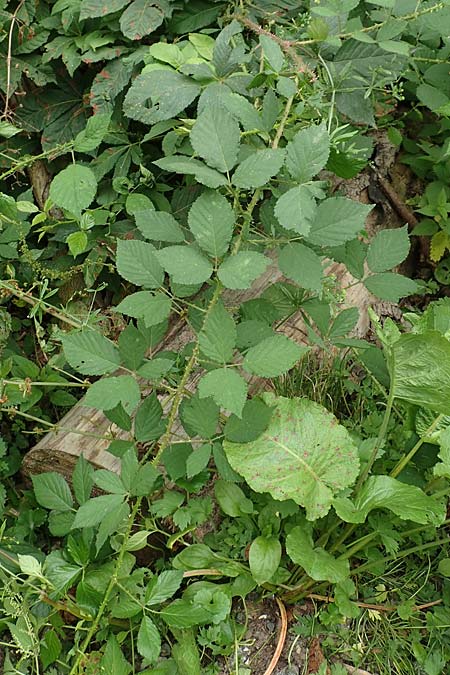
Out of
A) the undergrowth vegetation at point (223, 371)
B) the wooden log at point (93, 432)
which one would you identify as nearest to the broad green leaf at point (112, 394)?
the undergrowth vegetation at point (223, 371)

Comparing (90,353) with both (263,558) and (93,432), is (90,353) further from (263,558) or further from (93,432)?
(263,558)

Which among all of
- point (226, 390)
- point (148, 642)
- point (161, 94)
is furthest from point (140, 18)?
point (148, 642)

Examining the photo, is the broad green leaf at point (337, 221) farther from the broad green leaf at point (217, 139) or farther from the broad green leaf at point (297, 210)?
the broad green leaf at point (217, 139)

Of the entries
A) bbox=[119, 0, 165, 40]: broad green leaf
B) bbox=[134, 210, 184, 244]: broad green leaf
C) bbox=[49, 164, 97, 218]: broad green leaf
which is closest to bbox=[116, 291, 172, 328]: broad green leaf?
bbox=[134, 210, 184, 244]: broad green leaf

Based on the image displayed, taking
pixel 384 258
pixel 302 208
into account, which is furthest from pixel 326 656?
pixel 302 208

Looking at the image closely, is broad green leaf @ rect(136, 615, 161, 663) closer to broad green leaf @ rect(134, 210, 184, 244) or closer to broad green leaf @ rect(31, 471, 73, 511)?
broad green leaf @ rect(31, 471, 73, 511)
